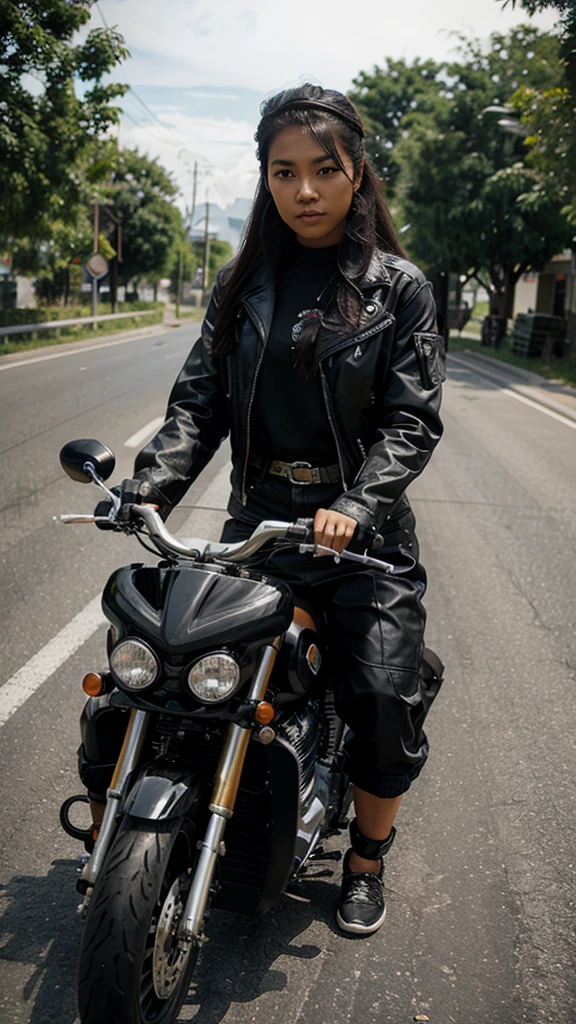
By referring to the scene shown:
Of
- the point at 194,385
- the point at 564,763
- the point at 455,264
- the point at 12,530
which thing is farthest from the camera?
the point at 455,264

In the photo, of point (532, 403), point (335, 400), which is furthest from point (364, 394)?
point (532, 403)

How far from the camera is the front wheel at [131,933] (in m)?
2.00

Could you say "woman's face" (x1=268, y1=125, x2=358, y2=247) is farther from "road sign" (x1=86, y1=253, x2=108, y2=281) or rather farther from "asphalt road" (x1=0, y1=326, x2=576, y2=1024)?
"road sign" (x1=86, y1=253, x2=108, y2=281)

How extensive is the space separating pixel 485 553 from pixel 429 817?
3680 millimetres

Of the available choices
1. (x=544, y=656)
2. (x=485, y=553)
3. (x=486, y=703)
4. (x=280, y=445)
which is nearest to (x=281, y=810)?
(x=280, y=445)

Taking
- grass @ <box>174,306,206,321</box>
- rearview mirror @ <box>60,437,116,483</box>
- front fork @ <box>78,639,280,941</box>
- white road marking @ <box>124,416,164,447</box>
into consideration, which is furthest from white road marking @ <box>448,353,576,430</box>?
grass @ <box>174,306,206,321</box>

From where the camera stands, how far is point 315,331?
267cm

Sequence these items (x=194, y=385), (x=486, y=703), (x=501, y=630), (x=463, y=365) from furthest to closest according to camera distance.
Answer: (x=463, y=365) < (x=501, y=630) < (x=486, y=703) < (x=194, y=385)

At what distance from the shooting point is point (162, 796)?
7.08 ft

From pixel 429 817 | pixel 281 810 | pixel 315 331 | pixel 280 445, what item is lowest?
pixel 429 817

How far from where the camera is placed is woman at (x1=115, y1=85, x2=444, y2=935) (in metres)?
2.64

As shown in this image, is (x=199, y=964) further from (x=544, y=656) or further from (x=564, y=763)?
(x=544, y=656)

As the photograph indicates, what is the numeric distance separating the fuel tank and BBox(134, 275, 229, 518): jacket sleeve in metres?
0.42

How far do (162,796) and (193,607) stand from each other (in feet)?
1.29
